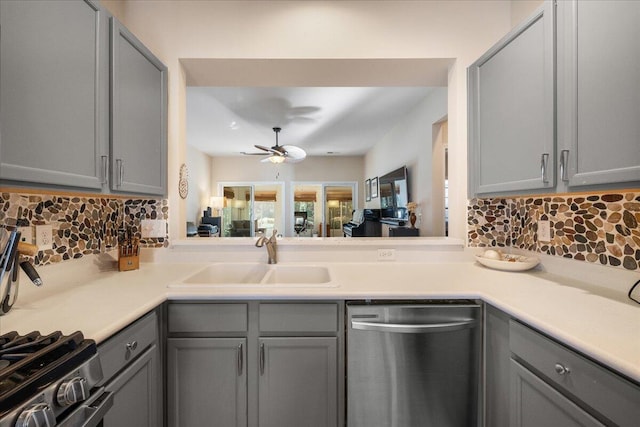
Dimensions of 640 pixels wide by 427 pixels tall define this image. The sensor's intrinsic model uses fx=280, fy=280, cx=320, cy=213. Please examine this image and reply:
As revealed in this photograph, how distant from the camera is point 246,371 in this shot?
121cm

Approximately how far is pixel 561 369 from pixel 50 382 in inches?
52.0

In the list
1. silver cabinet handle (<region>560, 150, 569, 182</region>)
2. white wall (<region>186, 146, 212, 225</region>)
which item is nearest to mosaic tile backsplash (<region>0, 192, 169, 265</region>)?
silver cabinet handle (<region>560, 150, 569, 182</region>)

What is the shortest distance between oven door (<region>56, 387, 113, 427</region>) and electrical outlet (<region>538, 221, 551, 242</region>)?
201cm

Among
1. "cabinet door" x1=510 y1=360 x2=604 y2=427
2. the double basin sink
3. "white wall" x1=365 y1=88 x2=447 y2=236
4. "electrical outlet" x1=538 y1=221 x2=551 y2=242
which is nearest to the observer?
"cabinet door" x1=510 y1=360 x2=604 y2=427

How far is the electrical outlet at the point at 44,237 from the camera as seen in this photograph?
1.25 m

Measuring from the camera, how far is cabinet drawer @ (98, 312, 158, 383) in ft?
2.93

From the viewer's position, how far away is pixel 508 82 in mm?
1387

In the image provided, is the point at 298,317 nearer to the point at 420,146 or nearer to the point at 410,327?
the point at 410,327

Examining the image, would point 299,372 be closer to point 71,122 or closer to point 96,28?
point 71,122

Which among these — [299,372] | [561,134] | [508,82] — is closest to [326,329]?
[299,372]

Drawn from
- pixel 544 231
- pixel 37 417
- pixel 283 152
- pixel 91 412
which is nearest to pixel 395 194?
pixel 283 152

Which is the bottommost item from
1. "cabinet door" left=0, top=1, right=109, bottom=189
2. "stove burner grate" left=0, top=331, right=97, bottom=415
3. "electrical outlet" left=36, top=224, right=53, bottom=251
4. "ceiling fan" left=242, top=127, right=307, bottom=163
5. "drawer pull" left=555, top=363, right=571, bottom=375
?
"drawer pull" left=555, top=363, right=571, bottom=375

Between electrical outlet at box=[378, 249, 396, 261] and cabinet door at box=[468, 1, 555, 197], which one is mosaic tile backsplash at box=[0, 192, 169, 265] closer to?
electrical outlet at box=[378, 249, 396, 261]

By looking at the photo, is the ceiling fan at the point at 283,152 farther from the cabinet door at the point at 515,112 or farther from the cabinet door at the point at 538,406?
the cabinet door at the point at 538,406
